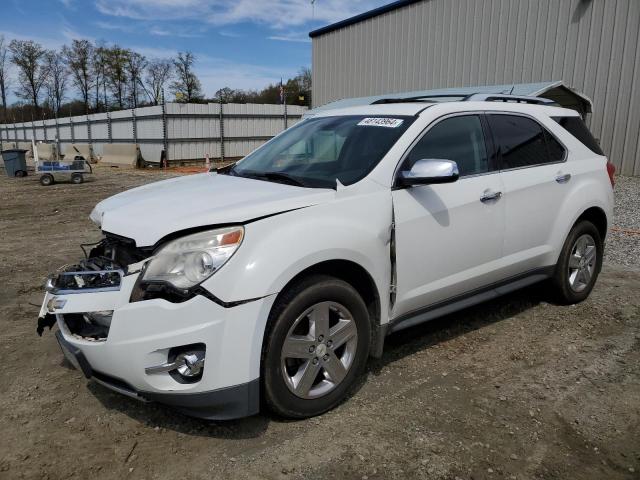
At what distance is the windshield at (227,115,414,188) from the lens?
337 cm

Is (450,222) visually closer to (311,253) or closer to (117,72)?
(311,253)

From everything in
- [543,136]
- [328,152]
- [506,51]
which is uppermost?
[506,51]

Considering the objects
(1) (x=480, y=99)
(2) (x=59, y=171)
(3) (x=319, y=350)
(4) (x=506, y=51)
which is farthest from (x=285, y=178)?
(2) (x=59, y=171)

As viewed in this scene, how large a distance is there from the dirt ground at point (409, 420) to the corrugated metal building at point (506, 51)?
35.6 ft

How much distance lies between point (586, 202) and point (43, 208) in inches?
428

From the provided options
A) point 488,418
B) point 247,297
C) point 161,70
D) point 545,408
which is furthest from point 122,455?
point 161,70

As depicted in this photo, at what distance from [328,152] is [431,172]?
85 centimetres

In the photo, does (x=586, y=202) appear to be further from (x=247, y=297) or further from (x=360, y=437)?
(x=247, y=297)

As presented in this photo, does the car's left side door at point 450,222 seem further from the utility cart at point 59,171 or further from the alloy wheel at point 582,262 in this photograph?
the utility cart at point 59,171

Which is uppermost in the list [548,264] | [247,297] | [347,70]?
[347,70]

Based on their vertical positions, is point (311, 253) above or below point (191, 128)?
below

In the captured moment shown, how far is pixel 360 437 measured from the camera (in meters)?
2.84

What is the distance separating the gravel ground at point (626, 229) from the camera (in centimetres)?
668

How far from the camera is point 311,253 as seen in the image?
2.77 metres
